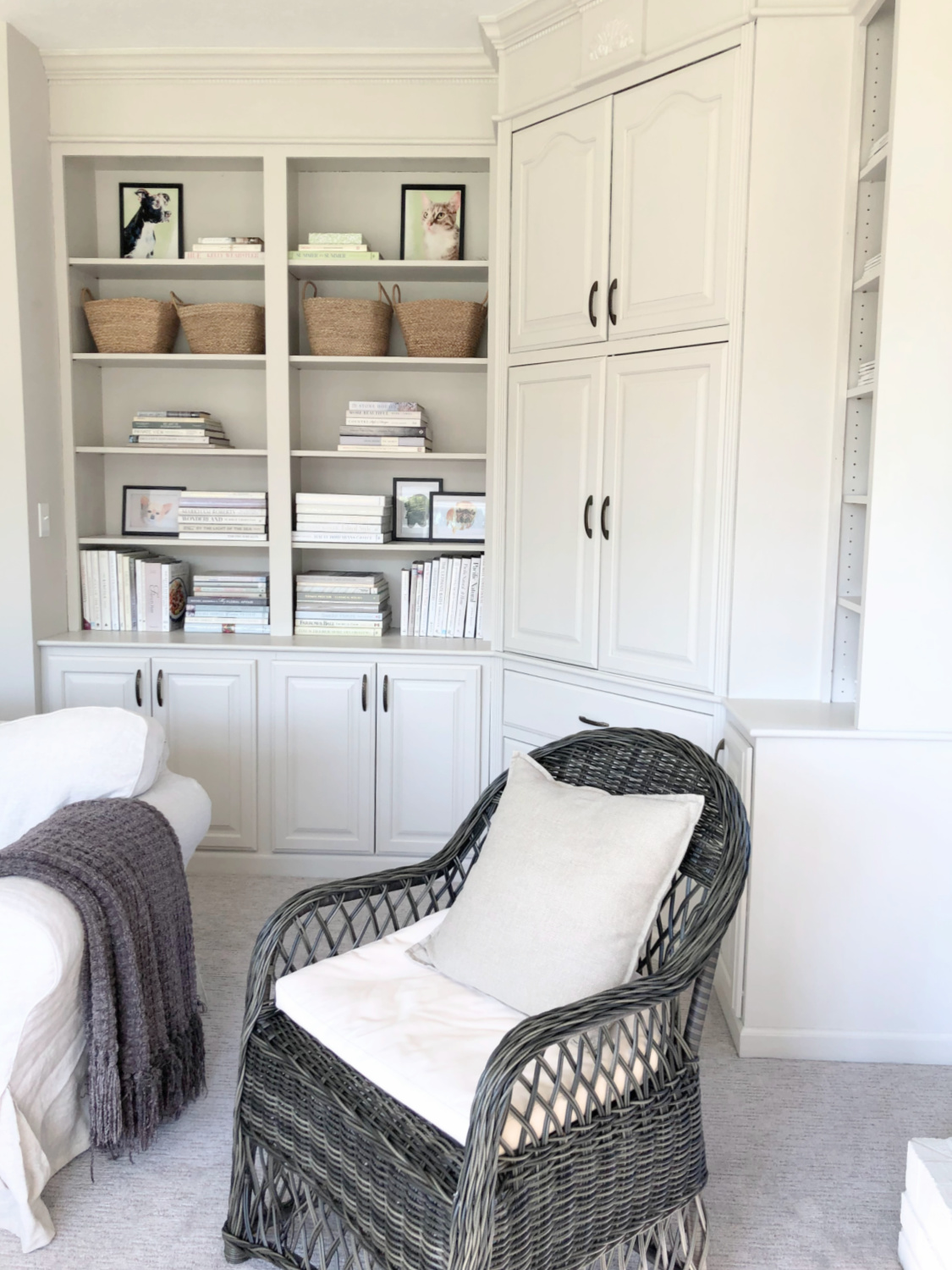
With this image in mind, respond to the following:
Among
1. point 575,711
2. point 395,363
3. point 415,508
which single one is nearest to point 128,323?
point 395,363

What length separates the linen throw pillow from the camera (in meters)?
1.60

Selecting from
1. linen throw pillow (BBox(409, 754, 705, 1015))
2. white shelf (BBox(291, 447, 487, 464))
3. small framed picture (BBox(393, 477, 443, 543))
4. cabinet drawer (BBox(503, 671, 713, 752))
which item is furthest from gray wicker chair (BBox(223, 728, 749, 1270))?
small framed picture (BBox(393, 477, 443, 543))

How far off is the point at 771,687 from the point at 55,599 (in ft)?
7.96

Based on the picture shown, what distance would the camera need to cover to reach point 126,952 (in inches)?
73.4

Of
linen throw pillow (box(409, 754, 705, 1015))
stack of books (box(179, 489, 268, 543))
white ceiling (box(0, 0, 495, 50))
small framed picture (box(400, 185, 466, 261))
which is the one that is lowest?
linen throw pillow (box(409, 754, 705, 1015))

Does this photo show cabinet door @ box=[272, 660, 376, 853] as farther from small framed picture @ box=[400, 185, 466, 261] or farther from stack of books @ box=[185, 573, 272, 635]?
small framed picture @ box=[400, 185, 466, 261]

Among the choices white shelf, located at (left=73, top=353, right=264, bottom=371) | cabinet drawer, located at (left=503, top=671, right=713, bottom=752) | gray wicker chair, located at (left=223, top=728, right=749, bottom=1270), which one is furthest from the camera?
white shelf, located at (left=73, top=353, right=264, bottom=371)

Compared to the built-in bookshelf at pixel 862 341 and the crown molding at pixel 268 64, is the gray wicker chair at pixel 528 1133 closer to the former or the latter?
the built-in bookshelf at pixel 862 341

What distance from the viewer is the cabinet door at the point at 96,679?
11.3 feet

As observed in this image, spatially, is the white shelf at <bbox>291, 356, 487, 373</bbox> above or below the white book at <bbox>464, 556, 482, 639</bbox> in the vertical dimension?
above

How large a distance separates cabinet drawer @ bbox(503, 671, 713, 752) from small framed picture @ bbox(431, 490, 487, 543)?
23.9 inches

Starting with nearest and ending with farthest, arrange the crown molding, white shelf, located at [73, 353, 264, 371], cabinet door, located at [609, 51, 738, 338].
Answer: cabinet door, located at [609, 51, 738, 338]
the crown molding
white shelf, located at [73, 353, 264, 371]

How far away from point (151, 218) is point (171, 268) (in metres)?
0.22

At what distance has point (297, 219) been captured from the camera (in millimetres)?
3691
